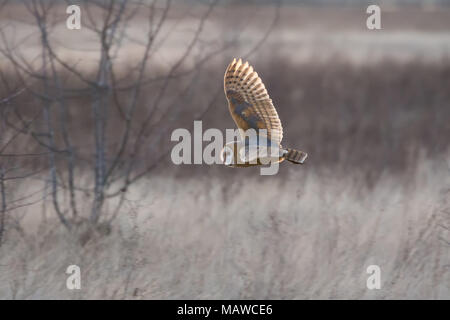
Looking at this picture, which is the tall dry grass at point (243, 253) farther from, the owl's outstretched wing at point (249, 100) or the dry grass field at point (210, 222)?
the owl's outstretched wing at point (249, 100)

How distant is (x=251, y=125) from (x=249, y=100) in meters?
0.28

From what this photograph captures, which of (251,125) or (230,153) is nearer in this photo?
(230,153)

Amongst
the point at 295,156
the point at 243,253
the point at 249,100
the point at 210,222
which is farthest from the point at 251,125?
the point at 210,222

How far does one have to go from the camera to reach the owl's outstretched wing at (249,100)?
16.0 ft

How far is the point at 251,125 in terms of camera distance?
4.80 metres

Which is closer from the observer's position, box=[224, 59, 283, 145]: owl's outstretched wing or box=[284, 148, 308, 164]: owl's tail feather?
box=[284, 148, 308, 164]: owl's tail feather

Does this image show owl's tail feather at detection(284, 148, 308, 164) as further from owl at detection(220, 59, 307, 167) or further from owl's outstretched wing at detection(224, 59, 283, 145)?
owl's outstretched wing at detection(224, 59, 283, 145)

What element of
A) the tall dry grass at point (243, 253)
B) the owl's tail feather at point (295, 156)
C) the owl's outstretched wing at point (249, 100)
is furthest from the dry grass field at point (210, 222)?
the owl's tail feather at point (295, 156)

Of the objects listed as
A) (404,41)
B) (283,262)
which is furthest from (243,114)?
(404,41)

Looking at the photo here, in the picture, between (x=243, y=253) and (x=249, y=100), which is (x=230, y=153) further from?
(x=243, y=253)

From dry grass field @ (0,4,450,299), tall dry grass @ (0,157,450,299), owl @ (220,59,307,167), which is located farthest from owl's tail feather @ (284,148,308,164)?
dry grass field @ (0,4,450,299)

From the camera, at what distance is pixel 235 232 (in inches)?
225

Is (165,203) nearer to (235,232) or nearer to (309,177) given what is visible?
(235,232)

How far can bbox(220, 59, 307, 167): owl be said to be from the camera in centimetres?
457
